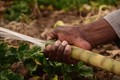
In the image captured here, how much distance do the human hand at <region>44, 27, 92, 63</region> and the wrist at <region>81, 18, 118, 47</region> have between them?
0.06 meters

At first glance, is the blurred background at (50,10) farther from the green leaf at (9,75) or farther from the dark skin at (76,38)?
the green leaf at (9,75)

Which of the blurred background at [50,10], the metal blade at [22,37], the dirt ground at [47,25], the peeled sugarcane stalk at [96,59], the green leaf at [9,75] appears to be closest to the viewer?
the peeled sugarcane stalk at [96,59]

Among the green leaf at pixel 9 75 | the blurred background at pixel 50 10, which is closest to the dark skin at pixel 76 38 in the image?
the green leaf at pixel 9 75

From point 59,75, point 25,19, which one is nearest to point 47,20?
point 25,19

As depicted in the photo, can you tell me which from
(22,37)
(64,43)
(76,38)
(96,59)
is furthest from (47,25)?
(96,59)

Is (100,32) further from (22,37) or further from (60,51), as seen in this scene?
(22,37)

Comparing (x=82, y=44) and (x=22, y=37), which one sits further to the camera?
(x=22, y=37)

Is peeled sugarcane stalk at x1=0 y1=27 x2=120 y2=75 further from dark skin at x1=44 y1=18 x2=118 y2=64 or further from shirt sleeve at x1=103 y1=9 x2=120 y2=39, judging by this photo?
shirt sleeve at x1=103 y1=9 x2=120 y2=39

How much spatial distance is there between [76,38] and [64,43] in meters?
0.15

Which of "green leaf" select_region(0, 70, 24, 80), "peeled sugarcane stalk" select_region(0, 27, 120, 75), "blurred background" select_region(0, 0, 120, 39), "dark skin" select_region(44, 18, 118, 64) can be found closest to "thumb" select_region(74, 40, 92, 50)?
"dark skin" select_region(44, 18, 118, 64)

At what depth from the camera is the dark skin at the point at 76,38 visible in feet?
8.06

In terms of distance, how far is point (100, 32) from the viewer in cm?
272

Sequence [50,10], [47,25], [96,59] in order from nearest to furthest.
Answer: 1. [96,59]
2. [47,25]
3. [50,10]

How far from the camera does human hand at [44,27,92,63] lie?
8.02ft
